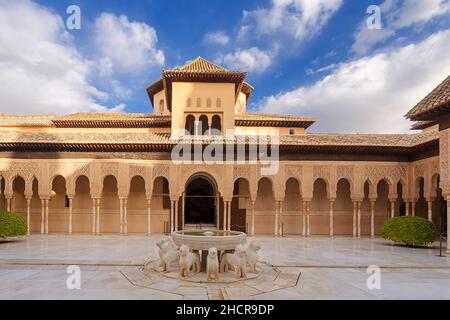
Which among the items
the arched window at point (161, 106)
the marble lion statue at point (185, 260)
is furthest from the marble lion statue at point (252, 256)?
the arched window at point (161, 106)

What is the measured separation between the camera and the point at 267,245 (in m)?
13.2

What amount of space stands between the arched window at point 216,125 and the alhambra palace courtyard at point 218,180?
6cm

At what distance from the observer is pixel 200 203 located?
20875 mm

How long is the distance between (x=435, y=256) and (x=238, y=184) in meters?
10.3

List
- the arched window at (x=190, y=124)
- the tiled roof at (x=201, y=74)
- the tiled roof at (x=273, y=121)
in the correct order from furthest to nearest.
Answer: the tiled roof at (x=273, y=121)
the arched window at (x=190, y=124)
the tiled roof at (x=201, y=74)

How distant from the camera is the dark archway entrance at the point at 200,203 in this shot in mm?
19969

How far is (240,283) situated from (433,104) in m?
9.77

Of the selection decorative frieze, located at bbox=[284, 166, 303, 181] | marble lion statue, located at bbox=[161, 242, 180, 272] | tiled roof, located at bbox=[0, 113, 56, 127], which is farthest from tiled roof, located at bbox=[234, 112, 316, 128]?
tiled roof, located at bbox=[0, 113, 56, 127]

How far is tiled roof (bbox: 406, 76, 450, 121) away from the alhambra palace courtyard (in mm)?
56

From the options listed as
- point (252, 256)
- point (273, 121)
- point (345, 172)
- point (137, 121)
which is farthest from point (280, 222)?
point (137, 121)

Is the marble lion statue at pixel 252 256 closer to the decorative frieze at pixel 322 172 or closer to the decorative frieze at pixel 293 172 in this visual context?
the decorative frieze at pixel 293 172

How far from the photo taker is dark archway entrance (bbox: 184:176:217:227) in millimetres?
19969

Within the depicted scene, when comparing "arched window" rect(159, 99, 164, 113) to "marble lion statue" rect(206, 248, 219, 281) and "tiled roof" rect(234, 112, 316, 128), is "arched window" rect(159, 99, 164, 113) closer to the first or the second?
"tiled roof" rect(234, 112, 316, 128)

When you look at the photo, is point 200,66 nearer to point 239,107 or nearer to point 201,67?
point 201,67
